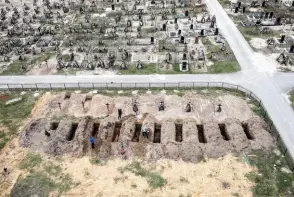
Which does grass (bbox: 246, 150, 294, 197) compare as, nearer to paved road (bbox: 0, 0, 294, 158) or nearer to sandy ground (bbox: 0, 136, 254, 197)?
sandy ground (bbox: 0, 136, 254, 197)

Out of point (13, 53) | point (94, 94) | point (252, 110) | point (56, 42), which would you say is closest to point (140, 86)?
point (94, 94)

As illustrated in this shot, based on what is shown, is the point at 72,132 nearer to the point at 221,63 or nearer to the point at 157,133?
the point at 157,133

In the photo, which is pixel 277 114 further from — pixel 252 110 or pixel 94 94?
pixel 94 94

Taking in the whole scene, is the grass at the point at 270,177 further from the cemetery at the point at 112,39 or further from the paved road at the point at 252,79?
the cemetery at the point at 112,39

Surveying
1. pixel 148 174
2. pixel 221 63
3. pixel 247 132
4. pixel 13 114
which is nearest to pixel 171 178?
pixel 148 174

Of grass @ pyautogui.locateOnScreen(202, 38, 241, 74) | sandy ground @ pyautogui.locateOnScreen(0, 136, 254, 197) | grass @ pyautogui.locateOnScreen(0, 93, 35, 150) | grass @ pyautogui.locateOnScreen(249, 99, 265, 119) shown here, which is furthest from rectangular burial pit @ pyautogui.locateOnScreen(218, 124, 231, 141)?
grass @ pyautogui.locateOnScreen(0, 93, 35, 150)
